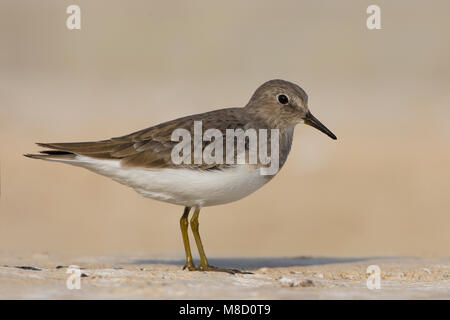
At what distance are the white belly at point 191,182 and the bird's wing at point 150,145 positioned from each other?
0.08 m

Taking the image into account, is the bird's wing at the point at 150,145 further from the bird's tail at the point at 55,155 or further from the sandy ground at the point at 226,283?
the sandy ground at the point at 226,283

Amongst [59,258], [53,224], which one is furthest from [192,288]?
[53,224]

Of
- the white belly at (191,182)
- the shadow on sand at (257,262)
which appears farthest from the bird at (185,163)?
the shadow on sand at (257,262)

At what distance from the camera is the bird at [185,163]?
25.6 ft

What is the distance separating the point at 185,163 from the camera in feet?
25.9

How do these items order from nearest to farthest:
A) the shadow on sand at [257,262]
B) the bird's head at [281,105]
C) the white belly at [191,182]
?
1. the white belly at [191,182]
2. the bird's head at [281,105]
3. the shadow on sand at [257,262]

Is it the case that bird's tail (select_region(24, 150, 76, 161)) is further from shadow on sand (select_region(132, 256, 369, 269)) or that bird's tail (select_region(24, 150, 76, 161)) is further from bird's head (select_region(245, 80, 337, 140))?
bird's head (select_region(245, 80, 337, 140))

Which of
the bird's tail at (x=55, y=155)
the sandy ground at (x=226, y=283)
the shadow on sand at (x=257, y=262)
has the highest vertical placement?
the bird's tail at (x=55, y=155)

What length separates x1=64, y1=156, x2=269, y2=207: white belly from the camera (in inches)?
305

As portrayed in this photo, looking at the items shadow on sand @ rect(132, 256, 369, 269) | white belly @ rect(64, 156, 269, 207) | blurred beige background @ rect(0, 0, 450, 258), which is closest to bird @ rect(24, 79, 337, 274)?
white belly @ rect(64, 156, 269, 207)

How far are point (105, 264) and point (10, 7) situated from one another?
70.9ft

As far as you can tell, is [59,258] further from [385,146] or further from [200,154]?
[385,146]

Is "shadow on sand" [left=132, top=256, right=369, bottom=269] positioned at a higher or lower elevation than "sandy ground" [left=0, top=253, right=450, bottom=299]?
higher

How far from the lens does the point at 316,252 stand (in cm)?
1352
